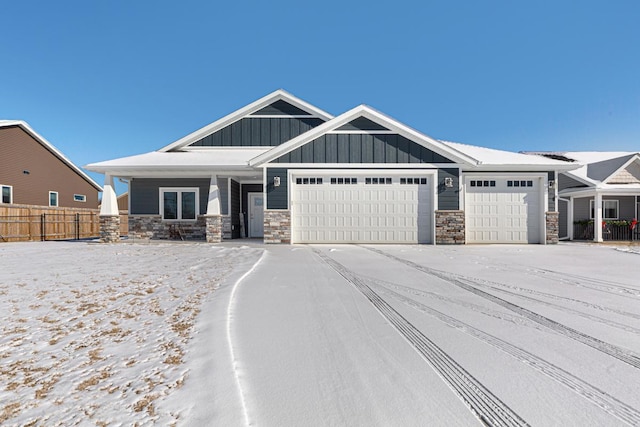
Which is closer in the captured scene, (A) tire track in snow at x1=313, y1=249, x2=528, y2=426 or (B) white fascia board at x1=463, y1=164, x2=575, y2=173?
(A) tire track in snow at x1=313, y1=249, x2=528, y2=426

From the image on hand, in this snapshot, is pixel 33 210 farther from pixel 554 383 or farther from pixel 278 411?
pixel 554 383

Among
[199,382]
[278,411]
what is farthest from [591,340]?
[199,382]

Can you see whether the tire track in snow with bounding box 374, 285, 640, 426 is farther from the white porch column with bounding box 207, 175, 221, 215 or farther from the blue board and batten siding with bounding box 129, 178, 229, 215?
the blue board and batten siding with bounding box 129, 178, 229, 215

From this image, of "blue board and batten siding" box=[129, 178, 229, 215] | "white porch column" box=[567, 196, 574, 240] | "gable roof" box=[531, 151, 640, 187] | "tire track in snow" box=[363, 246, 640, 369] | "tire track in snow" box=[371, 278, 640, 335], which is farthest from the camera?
"white porch column" box=[567, 196, 574, 240]

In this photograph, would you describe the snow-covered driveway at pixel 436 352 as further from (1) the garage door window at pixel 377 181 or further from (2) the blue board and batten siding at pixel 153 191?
(2) the blue board and batten siding at pixel 153 191

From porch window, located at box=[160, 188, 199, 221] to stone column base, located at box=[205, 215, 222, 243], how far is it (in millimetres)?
2075

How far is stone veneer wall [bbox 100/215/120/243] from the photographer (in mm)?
12055

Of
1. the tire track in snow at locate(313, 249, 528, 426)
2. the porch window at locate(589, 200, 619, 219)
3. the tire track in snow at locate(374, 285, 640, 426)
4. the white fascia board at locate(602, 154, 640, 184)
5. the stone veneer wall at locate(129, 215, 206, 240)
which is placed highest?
the white fascia board at locate(602, 154, 640, 184)

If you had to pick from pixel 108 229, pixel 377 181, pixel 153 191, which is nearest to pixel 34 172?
pixel 153 191

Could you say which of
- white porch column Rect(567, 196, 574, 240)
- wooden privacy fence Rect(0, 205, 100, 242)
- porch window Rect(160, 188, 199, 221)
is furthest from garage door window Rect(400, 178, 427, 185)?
wooden privacy fence Rect(0, 205, 100, 242)

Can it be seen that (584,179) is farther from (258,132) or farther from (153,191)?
(153,191)

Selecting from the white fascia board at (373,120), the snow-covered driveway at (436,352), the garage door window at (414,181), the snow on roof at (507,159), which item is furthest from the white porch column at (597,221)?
the snow-covered driveway at (436,352)

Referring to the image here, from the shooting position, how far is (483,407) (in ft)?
5.72

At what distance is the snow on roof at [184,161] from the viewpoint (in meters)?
11.7
